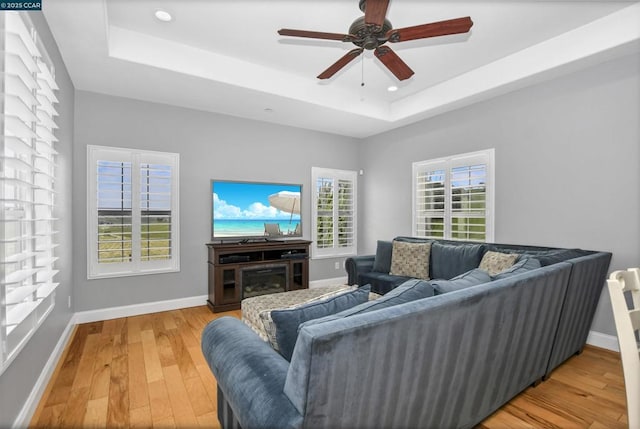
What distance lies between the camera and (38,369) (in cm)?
213

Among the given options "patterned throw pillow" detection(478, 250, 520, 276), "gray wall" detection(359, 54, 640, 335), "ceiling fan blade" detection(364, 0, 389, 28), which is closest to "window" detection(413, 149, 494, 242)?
"gray wall" detection(359, 54, 640, 335)

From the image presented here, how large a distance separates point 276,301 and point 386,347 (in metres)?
1.94

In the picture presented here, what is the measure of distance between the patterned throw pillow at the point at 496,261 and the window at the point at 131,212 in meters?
3.64

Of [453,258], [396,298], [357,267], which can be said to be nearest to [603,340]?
[453,258]

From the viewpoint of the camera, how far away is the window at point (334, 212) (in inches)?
207

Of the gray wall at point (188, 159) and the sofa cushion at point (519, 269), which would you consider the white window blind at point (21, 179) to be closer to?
the gray wall at point (188, 159)

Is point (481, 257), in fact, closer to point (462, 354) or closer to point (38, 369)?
point (462, 354)

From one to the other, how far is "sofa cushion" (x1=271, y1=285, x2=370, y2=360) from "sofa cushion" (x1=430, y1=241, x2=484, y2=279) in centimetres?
257

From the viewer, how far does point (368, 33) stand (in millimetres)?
2232

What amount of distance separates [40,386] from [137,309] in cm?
174

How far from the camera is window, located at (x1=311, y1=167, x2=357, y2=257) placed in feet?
17.3

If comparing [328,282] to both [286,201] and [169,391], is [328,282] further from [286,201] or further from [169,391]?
[169,391]

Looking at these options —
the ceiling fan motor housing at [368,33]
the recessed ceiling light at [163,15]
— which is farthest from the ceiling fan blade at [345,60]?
the recessed ceiling light at [163,15]

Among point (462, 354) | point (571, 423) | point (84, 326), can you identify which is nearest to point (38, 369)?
point (84, 326)
